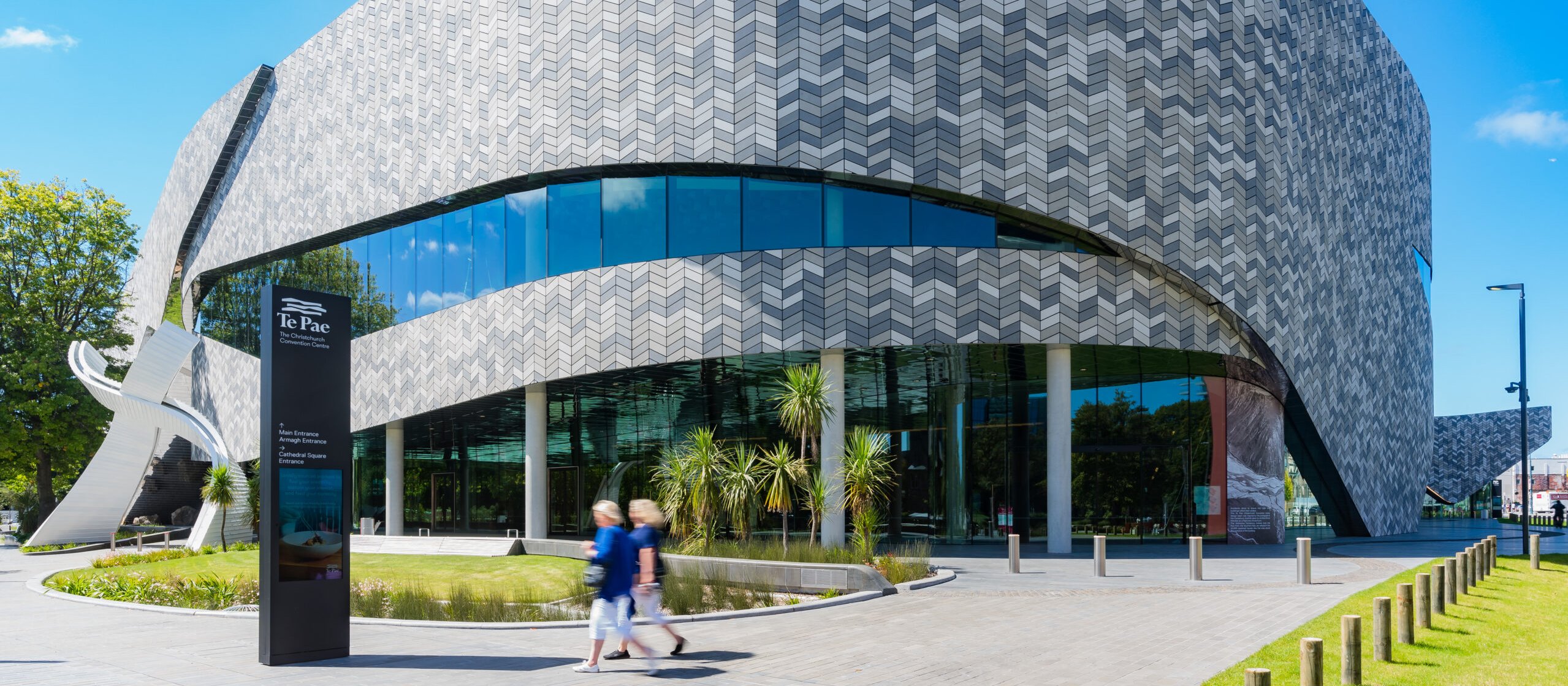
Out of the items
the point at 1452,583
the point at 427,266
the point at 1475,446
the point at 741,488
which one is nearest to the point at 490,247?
the point at 427,266

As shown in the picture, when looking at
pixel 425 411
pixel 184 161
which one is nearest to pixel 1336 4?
pixel 425 411

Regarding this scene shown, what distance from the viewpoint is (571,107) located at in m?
29.6

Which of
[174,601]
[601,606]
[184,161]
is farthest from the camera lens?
[184,161]

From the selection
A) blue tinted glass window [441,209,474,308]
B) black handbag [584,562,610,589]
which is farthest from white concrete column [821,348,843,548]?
black handbag [584,562,610,589]

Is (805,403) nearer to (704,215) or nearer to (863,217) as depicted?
(863,217)

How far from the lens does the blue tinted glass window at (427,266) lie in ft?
113

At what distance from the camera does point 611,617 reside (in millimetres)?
10070

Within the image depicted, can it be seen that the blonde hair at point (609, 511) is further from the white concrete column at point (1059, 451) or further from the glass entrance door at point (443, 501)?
the glass entrance door at point (443, 501)

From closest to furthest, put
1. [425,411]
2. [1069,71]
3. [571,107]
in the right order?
[1069,71] < [571,107] < [425,411]

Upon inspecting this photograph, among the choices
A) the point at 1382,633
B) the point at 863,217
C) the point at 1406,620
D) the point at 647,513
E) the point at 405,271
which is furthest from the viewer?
the point at 405,271

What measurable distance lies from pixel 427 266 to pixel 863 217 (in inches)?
623

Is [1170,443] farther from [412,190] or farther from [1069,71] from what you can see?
[412,190]

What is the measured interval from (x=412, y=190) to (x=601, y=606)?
90.6 ft

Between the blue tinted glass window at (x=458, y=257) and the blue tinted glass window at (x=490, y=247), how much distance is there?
0.88ft
